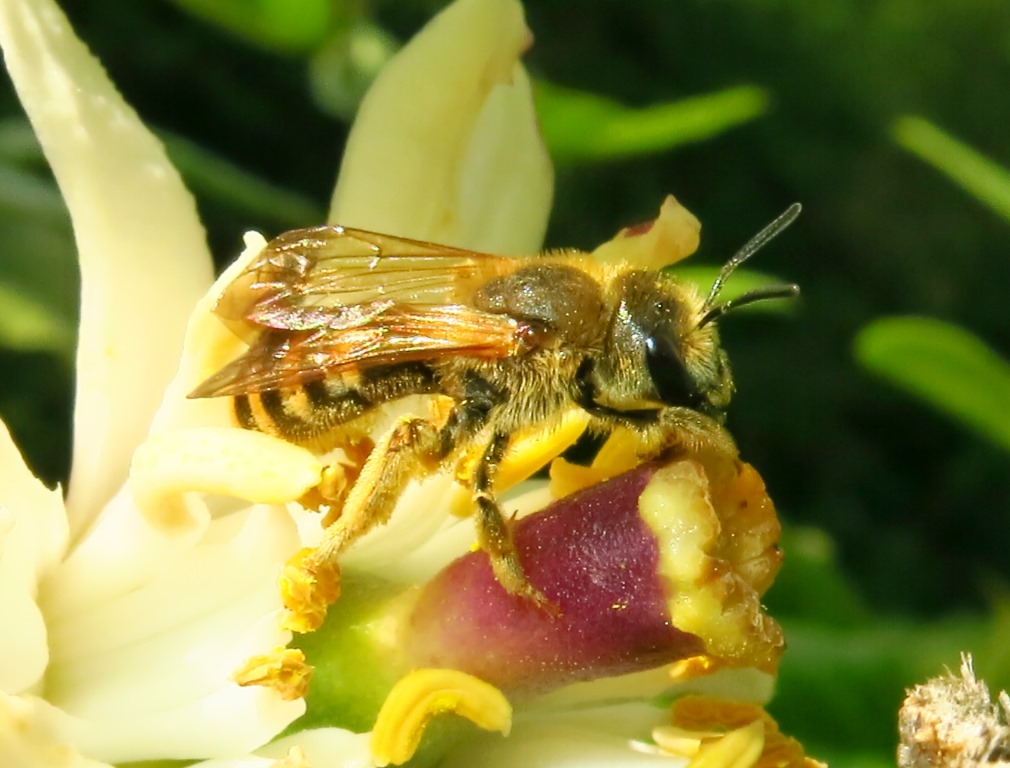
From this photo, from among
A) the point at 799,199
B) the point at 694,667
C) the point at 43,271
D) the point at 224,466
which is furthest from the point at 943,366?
the point at 799,199

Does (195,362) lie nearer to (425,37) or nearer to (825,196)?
(425,37)

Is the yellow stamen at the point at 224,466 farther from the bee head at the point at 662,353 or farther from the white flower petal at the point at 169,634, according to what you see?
the bee head at the point at 662,353

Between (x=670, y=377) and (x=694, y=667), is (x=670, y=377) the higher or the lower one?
the higher one

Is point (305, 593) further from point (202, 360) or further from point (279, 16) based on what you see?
point (279, 16)

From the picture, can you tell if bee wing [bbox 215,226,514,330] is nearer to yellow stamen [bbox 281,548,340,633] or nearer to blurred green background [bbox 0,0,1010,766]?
yellow stamen [bbox 281,548,340,633]

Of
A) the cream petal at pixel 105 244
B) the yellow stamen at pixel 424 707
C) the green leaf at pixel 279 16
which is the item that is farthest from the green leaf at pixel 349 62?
the yellow stamen at pixel 424 707
